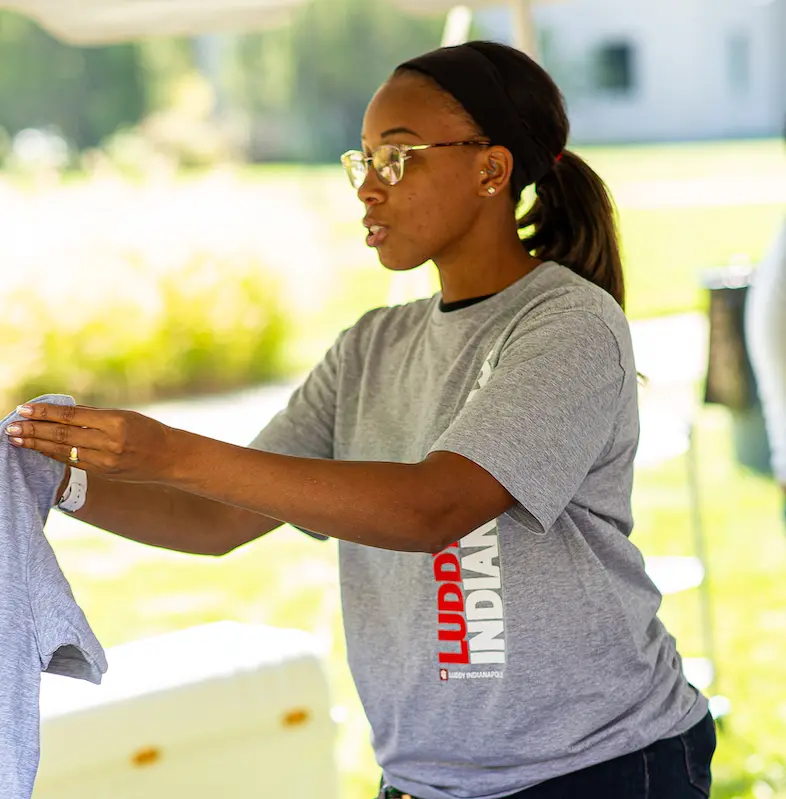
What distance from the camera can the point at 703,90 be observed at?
1075 centimetres

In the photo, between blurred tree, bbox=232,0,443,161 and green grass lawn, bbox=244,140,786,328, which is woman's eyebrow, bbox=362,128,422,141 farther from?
blurred tree, bbox=232,0,443,161

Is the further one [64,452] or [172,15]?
[172,15]

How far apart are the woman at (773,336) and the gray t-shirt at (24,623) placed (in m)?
2.03

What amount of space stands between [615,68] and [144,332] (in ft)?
17.5

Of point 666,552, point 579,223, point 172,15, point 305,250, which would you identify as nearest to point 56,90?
point 305,250

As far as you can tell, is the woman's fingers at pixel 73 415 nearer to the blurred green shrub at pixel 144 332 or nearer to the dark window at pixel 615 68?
the blurred green shrub at pixel 144 332

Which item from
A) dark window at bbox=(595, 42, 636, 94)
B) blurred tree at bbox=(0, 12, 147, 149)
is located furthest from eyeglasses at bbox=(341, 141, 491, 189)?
blurred tree at bbox=(0, 12, 147, 149)

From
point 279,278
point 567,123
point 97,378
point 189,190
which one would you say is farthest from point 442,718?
point 189,190

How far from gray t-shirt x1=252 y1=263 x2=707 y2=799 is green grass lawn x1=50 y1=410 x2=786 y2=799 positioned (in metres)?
2.02

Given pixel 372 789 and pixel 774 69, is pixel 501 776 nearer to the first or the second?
pixel 372 789

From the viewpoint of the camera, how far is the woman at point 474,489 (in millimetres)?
1393

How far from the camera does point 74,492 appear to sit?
1.63 metres

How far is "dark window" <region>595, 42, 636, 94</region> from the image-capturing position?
36.1 ft

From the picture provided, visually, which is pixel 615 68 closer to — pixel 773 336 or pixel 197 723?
pixel 773 336
